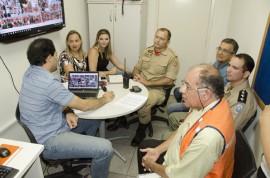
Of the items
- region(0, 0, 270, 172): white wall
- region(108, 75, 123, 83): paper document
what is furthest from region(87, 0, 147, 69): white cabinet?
region(108, 75, 123, 83): paper document

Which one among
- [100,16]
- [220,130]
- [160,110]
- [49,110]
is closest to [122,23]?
[100,16]

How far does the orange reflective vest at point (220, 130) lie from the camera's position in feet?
3.78

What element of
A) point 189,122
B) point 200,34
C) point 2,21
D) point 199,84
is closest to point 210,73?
point 199,84

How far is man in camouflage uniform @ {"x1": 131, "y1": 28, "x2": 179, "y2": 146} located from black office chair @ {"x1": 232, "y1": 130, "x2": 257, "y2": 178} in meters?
1.44

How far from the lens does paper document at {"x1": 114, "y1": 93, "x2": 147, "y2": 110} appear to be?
201 cm

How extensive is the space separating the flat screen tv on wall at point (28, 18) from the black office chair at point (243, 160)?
2041 millimetres

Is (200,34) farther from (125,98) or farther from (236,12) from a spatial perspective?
(125,98)

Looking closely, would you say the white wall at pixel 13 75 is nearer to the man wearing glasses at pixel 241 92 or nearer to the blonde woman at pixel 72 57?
the blonde woman at pixel 72 57

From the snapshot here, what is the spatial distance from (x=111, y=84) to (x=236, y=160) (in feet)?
5.13

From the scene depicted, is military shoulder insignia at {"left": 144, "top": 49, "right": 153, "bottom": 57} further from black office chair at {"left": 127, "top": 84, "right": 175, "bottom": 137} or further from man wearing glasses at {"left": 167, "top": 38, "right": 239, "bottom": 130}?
man wearing glasses at {"left": 167, "top": 38, "right": 239, "bottom": 130}

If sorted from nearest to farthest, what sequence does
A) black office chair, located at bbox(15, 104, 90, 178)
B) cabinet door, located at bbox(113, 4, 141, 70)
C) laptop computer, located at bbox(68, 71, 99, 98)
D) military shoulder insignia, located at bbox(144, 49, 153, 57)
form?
1. black office chair, located at bbox(15, 104, 90, 178)
2. laptop computer, located at bbox(68, 71, 99, 98)
3. military shoulder insignia, located at bbox(144, 49, 153, 57)
4. cabinet door, located at bbox(113, 4, 141, 70)

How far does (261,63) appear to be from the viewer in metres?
1.91

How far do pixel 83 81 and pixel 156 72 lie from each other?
44.8 inches

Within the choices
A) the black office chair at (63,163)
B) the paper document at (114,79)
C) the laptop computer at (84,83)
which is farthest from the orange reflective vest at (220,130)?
the paper document at (114,79)
